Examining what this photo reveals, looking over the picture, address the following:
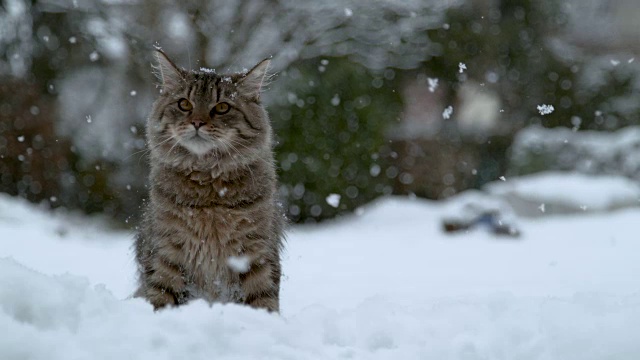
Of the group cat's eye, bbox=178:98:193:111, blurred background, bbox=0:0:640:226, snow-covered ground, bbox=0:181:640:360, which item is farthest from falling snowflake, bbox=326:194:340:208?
cat's eye, bbox=178:98:193:111

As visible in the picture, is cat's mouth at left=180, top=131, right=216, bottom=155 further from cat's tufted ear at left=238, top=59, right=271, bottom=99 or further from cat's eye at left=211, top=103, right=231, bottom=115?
cat's tufted ear at left=238, top=59, right=271, bottom=99

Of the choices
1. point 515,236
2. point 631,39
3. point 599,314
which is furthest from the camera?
point 631,39

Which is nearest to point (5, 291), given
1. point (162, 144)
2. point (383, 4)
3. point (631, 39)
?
point (162, 144)

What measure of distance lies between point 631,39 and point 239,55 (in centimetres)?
1269

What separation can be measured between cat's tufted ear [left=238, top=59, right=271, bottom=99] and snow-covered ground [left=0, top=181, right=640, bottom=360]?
123 centimetres

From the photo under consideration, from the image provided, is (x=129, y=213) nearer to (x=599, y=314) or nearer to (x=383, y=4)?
(x=383, y=4)

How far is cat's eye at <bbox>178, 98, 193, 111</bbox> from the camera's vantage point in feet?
11.8

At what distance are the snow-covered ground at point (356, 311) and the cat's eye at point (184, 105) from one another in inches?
39.9

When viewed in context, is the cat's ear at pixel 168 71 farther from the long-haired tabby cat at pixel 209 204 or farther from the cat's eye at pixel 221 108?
the cat's eye at pixel 221 108

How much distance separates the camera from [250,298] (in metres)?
3.55

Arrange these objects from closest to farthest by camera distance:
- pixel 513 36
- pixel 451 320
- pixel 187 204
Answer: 1. pixel 451 320
2. pixel 187 204
3. pixel 513 36

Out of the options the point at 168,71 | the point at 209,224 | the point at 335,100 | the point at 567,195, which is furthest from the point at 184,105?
the point at 567,195

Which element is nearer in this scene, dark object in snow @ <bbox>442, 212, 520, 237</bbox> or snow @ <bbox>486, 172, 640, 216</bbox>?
dark object in snow @ <bbox>442, 212, 520, 237</bbox>

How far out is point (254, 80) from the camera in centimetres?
377
